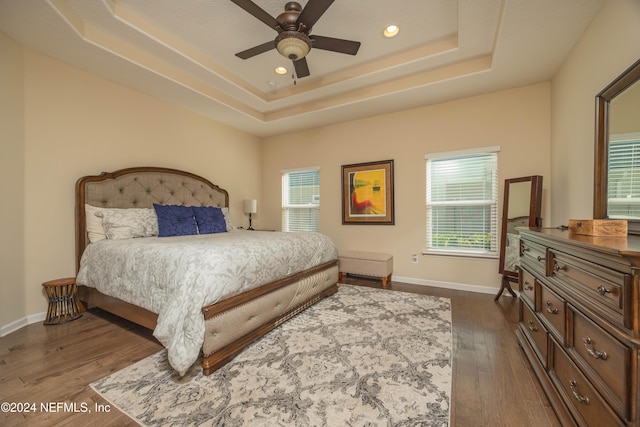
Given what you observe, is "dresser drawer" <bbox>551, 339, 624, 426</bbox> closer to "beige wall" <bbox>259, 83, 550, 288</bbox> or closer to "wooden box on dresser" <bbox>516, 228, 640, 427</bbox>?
"wooden box on dresser" <bbox>516, 228, 640, 427</bbox>

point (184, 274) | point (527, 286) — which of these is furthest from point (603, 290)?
point (184, 274)

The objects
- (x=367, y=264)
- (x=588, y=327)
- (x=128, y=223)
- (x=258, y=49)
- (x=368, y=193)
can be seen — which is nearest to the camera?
(x=588, y=327)

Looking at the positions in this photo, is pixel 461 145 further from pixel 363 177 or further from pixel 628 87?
pixel 628 87

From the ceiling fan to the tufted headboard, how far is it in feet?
7.13

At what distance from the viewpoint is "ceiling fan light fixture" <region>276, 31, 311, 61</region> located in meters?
2.07

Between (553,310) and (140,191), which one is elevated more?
(140,191)

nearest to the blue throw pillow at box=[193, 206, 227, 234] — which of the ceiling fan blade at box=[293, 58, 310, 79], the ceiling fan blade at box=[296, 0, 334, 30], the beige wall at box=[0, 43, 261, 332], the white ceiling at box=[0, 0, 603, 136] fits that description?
the beige wall at box=[0, 43, 261, 332]

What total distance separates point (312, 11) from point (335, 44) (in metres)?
0.39

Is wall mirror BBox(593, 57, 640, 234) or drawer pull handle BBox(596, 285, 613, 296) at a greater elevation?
wall mirror BBox(593, 57, 640, 234)

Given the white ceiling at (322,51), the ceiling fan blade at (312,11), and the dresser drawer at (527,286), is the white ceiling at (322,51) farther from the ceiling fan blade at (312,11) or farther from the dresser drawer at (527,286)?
the dresser drawer at (527,286)

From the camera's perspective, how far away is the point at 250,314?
1993mm

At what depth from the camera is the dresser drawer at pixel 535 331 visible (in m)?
1.54

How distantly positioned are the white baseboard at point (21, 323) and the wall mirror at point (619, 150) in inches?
187

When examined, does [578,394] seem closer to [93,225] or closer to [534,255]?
[534,255]
